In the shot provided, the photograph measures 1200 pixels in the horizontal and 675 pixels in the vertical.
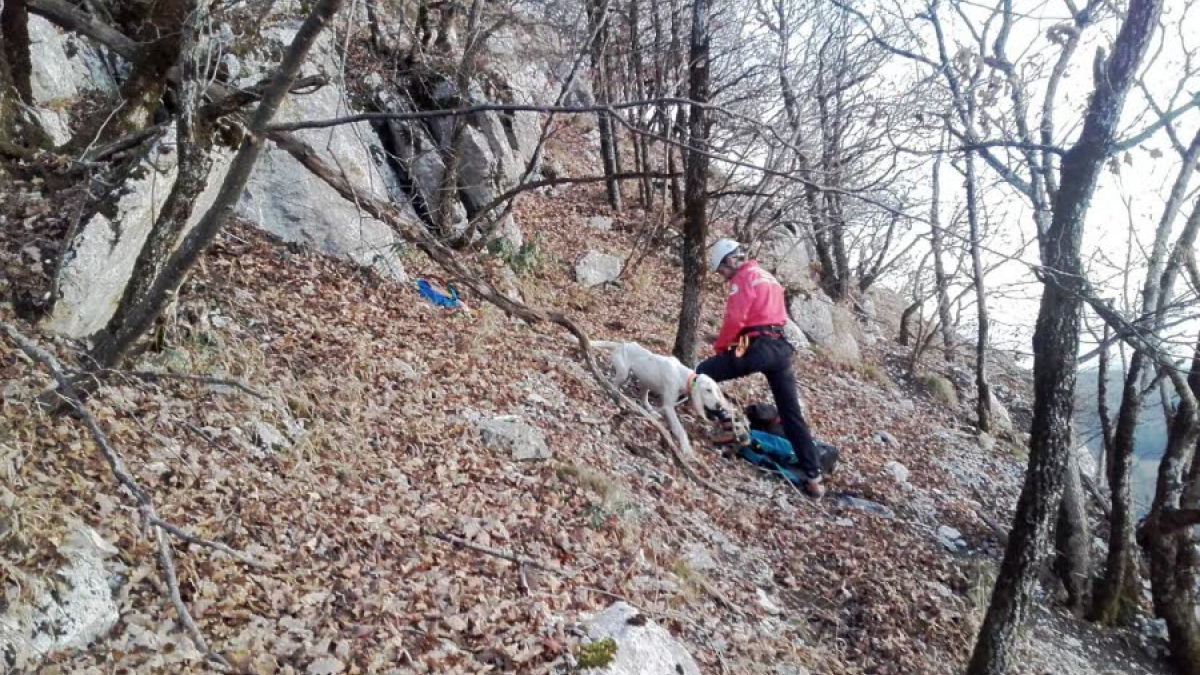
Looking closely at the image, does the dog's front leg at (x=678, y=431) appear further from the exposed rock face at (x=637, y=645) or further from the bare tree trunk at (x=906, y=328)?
the bare tree trunk at (x=906, y=328)

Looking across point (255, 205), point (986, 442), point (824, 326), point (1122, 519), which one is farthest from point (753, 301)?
point (824, 326)

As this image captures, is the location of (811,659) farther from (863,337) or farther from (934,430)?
(863,337)

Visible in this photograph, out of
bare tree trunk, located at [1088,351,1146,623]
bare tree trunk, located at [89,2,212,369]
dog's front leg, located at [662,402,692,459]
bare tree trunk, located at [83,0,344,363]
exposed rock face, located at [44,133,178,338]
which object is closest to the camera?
bare tree trunk, located at [83,0,344,363]

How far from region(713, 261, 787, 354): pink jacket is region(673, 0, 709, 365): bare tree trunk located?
2.16 ft

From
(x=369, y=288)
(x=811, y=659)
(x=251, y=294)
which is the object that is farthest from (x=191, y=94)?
(x=811, y=659)

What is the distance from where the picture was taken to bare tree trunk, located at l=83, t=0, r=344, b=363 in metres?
3.04

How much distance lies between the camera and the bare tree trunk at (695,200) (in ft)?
23.7

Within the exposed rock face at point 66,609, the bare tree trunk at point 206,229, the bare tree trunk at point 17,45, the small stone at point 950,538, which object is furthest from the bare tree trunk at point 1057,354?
the bare tree trunk at point 17,45

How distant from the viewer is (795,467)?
7352mm

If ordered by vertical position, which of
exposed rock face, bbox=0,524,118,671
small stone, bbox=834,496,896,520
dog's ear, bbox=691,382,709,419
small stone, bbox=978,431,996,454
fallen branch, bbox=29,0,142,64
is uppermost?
fallen branch, bbox=29,0,142,64

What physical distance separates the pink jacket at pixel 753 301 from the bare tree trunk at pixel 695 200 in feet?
2.16

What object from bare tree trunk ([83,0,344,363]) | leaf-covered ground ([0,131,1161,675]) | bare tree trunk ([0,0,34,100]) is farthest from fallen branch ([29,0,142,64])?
bare tree trunk ([83,0,344,363])

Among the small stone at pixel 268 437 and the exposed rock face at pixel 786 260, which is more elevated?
the exposed rock face at pixel 786 260

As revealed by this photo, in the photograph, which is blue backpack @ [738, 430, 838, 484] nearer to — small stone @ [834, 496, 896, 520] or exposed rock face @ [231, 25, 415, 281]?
small stone @ [834, 496, 896, 520]
